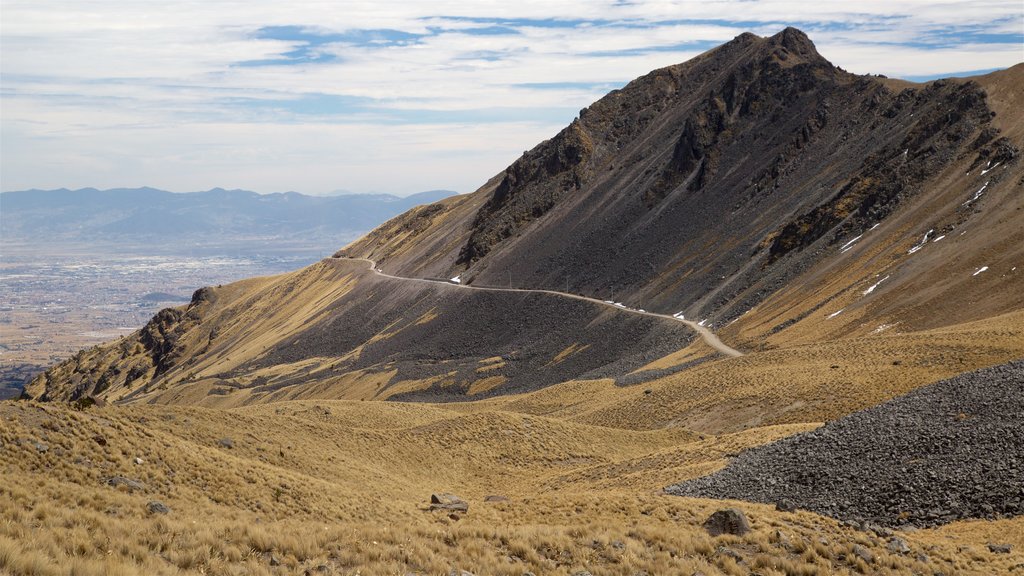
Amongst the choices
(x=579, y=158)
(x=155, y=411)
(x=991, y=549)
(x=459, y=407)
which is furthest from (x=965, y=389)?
(x=579, y=158)

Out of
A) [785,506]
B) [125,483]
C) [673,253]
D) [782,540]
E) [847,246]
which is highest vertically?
[125,483]

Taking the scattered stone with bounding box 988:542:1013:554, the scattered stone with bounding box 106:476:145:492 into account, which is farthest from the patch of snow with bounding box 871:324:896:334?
the scattered stone with bounding box 106:476:145:492

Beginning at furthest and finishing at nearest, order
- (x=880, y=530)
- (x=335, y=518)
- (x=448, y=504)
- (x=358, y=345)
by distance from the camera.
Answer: (x=358, y=345) → (x=448, y=504) → (x=335, y=518) → (x=880, y=530)

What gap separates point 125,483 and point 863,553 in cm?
1773

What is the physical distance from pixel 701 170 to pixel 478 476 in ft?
303

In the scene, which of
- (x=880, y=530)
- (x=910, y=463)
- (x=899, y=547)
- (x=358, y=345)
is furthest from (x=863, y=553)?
(x=358, y=345)

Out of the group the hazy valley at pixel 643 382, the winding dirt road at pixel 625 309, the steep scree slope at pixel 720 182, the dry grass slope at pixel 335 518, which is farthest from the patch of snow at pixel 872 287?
the dry grass slope at pixel 335 518

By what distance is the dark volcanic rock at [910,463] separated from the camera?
2048 centimetres

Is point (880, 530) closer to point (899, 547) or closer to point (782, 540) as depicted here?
point (899, 547)

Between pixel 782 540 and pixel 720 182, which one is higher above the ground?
pixel 720 182

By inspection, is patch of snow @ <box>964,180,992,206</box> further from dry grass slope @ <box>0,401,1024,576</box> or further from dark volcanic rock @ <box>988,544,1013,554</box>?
dark volcanic rock @ <box>988,544,1013,554</box>

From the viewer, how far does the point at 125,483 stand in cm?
1931

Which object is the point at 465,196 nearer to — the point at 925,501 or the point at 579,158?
the point at 579,158

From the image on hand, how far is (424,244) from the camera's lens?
15812cm
